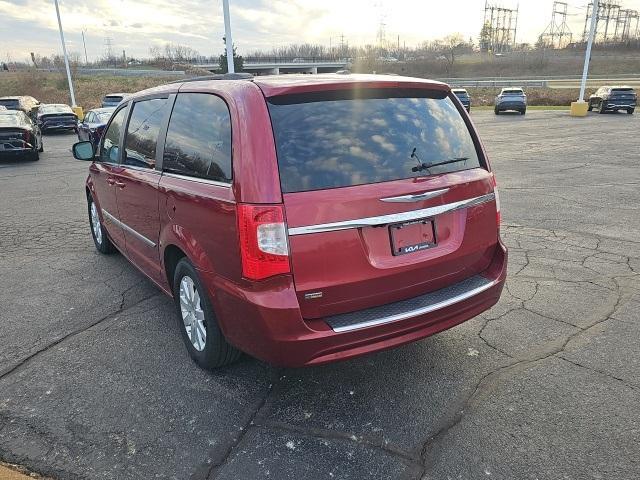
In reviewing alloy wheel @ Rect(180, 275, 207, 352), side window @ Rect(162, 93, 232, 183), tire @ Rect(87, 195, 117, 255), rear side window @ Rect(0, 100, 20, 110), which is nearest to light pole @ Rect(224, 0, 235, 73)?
tire @ Rect(87, 195, 117, 255)

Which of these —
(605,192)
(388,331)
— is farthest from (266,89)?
(605,192)

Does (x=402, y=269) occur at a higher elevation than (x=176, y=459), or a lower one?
higher

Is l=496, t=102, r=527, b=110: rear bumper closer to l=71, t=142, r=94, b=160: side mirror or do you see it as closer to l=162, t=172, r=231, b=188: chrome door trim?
l=71, t=142, r=94, b=160: side mirror

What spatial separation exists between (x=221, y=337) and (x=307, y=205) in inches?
45.3

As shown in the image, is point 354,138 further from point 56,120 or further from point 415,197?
point 56,120

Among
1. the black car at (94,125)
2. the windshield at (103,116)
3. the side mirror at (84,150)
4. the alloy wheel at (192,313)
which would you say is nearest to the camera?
the alloy wheel at (192,313)

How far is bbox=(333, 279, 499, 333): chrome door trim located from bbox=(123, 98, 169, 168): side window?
6.66 ft

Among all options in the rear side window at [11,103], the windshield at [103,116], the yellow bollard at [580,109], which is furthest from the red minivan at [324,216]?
the rear side window at [11,103]

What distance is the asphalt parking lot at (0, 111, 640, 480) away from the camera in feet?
8.30

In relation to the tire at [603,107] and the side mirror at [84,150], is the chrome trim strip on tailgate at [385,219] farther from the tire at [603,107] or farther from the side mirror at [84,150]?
the tire at [603,107]

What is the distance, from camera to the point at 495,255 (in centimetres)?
337

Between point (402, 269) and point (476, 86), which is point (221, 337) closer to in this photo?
point (402, 269)

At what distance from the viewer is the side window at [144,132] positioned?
3.78 m

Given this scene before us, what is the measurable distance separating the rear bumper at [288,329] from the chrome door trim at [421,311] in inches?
0.4
